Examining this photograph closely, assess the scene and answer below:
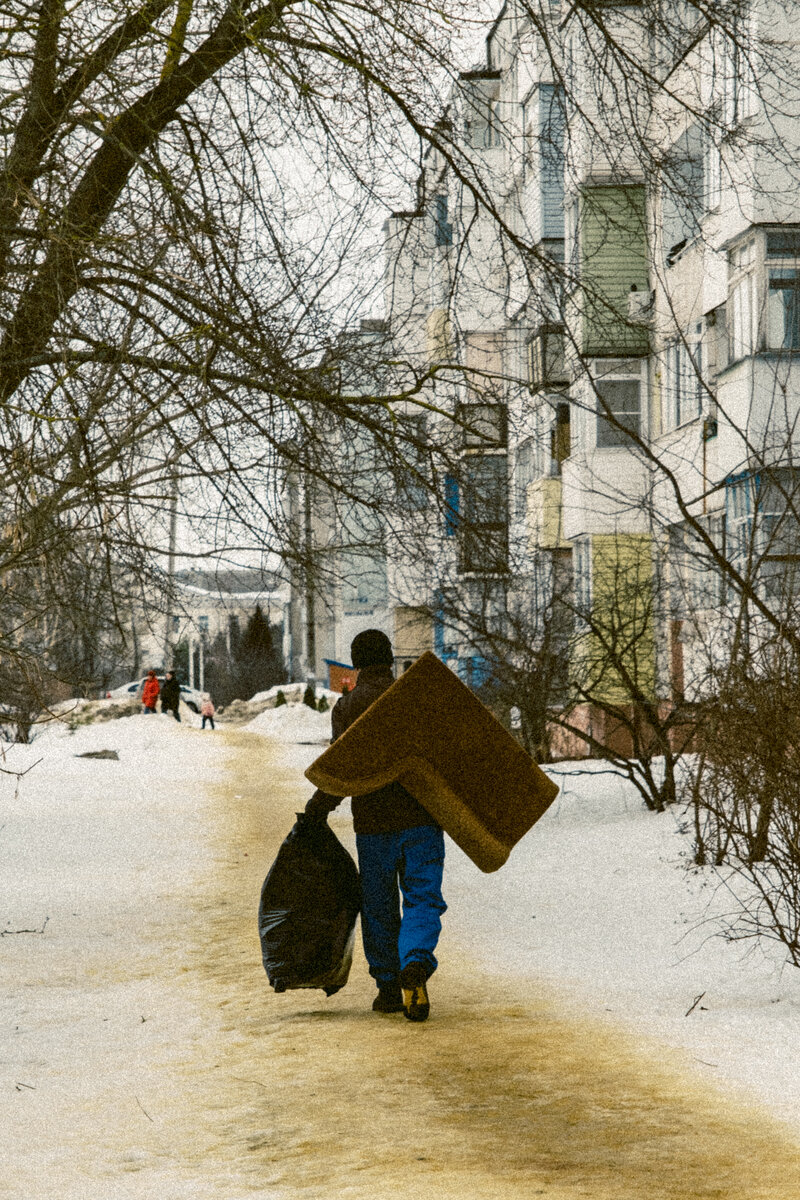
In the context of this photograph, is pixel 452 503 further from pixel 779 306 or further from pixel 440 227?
pixel 779 306

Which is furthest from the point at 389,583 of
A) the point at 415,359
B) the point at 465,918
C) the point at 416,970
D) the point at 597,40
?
the point at 416,970

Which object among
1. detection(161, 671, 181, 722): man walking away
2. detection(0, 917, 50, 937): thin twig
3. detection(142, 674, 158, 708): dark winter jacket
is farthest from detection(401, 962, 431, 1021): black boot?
detection(142, 674, 158, 708): dark winter jacket

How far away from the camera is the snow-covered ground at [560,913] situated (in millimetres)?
6711

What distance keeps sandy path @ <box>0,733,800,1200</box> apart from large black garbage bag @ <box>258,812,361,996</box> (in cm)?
21

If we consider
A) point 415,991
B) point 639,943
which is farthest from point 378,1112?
point 639,943

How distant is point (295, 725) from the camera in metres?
41.1

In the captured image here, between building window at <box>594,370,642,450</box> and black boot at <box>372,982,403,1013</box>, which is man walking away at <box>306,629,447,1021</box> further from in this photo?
building window at <box>594,370,642,450</box>

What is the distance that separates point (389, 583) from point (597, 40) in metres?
5.45

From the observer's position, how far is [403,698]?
7270mm

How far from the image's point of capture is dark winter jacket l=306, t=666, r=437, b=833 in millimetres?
7145

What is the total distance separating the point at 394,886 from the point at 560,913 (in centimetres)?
419

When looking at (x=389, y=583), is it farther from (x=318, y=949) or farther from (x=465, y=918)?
(x=318, y=949)

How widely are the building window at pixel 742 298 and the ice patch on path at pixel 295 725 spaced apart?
772 inches

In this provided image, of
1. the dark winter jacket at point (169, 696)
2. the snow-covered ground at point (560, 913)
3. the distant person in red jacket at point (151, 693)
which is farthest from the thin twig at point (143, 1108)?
the distant person in red jacket at point (151, 693)
